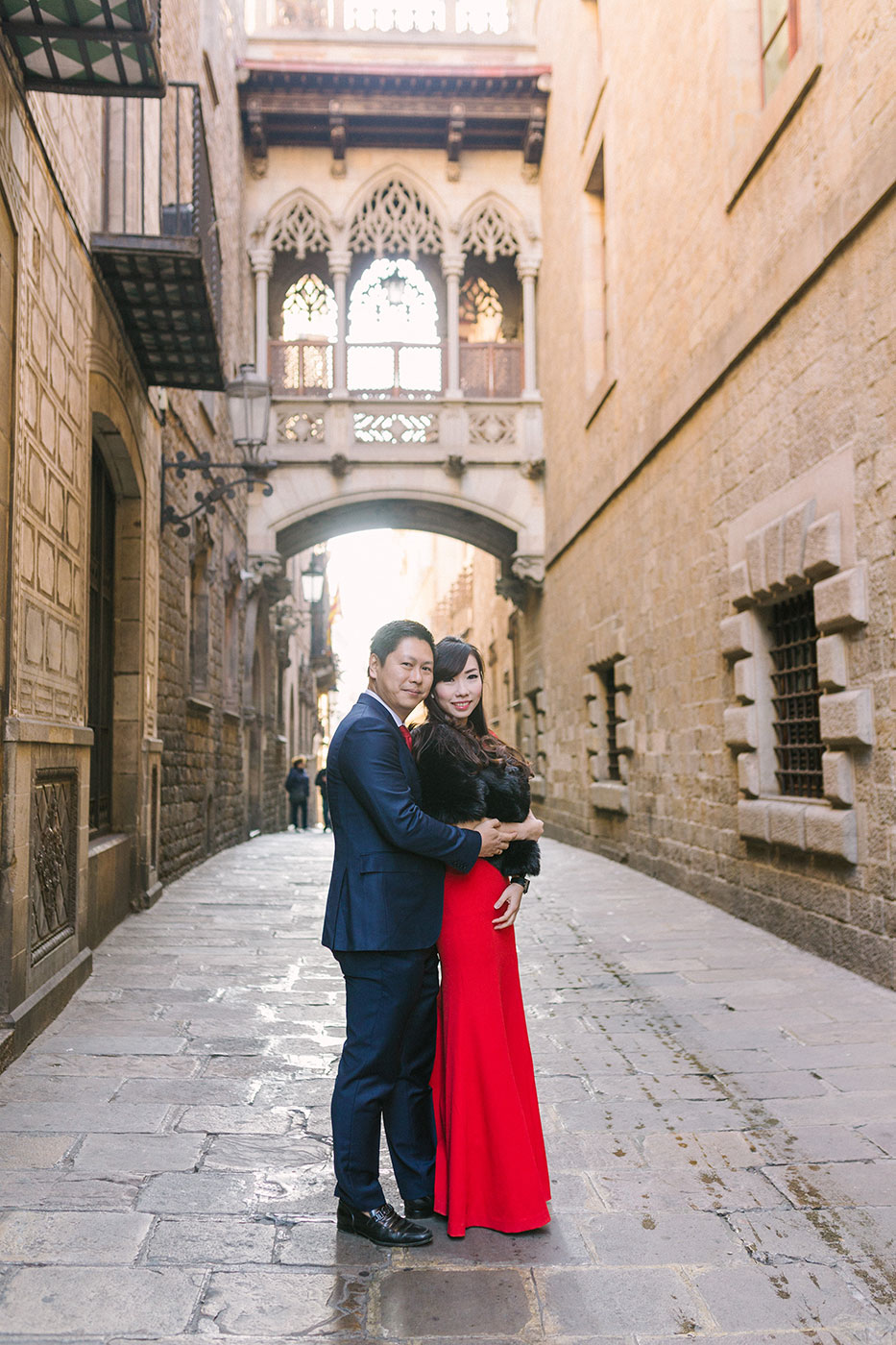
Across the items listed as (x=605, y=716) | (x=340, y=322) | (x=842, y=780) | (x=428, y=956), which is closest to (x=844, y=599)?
(x=842, y=780)

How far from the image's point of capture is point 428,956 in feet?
9.96

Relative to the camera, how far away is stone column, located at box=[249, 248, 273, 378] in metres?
17.5

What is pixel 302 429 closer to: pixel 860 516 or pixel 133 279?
pixel 133 279

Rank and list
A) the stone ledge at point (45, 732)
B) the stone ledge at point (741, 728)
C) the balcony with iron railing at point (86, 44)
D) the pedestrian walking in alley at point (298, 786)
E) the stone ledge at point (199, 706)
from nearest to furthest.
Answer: the balcony with iron railing at point (86, 44) → the stone ledge at point (45, 732) → the stone ledge at point (741, 728) → the stone ledge at point (199, 706) → the pedestrian walking in alley at point (298, 786)

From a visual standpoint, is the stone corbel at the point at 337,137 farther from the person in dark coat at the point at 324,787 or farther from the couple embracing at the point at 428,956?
the couple embracing at the point at 428,956

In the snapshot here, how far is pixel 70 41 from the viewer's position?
4719mm

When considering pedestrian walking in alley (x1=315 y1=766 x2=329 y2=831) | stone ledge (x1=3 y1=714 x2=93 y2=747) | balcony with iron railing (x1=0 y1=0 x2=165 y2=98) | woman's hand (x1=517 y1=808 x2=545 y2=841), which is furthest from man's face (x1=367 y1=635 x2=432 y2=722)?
balcony with iron railing (x1=0 y1=0 x2=165 y2=98)

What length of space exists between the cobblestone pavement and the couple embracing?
162 millimetres

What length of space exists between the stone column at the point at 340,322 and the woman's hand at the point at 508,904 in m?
15.3

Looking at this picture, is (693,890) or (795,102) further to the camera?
(693,890)

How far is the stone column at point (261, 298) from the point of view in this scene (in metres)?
17.5

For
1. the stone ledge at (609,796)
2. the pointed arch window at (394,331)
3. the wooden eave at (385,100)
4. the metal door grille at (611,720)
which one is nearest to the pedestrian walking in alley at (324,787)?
the stone ledge at (609,796)

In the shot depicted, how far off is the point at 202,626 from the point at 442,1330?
10857 millimetres

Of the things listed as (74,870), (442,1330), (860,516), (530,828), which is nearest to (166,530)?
(74,870)
